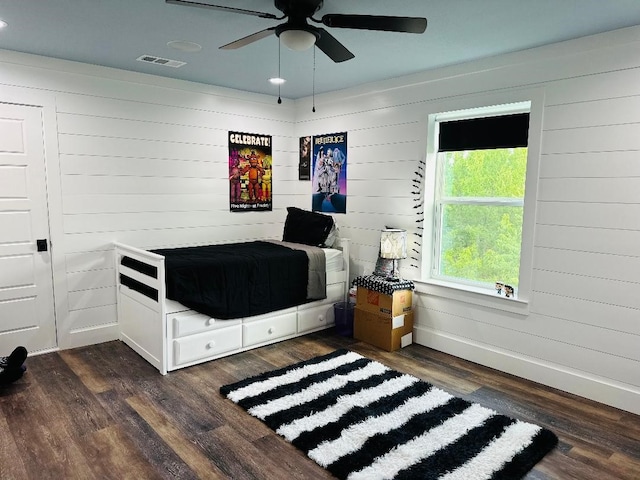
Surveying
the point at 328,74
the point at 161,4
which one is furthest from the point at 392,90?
the point at 161,4

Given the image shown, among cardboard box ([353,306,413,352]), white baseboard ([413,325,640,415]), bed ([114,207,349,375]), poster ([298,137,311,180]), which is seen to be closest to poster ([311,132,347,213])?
poster ([298,137,311,180])

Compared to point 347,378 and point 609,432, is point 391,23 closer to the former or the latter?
point 347,378

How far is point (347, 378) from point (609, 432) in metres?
1.63

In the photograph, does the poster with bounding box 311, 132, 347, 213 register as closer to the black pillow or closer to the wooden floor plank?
the black pillow

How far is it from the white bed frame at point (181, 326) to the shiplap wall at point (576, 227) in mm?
1306

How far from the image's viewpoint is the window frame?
3.12 metres

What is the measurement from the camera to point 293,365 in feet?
11.2

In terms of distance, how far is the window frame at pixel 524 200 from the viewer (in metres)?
3.12

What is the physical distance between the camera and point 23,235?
3467 mm

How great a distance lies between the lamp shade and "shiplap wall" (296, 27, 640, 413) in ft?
1.70

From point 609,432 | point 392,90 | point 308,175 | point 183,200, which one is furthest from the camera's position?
point 308,175

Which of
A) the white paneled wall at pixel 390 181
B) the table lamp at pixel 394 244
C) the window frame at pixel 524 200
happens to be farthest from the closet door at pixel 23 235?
the window frame at pixel 524 200

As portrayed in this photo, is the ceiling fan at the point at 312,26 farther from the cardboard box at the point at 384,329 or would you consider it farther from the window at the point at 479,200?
the cardboard box at the point at 384,329

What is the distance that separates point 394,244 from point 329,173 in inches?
50.0
